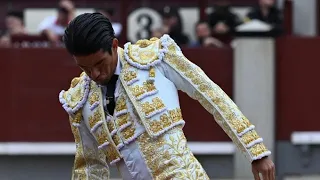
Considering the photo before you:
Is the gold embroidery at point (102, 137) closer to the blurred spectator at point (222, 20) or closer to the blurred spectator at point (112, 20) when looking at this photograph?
the blurred spectator at point (112, 20)

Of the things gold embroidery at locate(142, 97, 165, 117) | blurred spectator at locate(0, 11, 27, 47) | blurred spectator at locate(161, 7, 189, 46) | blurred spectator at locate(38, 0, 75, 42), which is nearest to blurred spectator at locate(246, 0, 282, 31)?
blurred spectator at locate(161, 7, 189, 46)

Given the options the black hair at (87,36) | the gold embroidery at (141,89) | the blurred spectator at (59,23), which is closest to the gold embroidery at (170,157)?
the gold embroidery at (141,89)

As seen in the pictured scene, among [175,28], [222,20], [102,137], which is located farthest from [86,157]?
[222,20]

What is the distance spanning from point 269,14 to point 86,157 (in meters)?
6.21

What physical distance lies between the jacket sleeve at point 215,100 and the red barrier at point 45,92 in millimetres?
5916

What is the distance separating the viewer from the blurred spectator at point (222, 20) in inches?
379

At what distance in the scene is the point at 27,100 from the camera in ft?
30.8

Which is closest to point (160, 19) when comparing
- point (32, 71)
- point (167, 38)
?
point (32, 71)

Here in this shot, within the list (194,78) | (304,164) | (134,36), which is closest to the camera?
(194,78)

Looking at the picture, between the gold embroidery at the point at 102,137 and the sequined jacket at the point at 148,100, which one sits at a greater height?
the sequined jacket at the point at 148,100

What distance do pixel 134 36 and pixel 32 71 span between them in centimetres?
108

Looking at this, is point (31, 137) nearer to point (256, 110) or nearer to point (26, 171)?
point (26, 171)

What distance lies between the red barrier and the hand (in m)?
6.07

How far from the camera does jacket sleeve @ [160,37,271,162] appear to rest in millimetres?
3217
